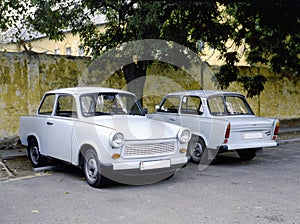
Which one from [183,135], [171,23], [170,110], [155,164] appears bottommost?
[155,164]

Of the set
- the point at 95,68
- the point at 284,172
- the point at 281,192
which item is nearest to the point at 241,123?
the point at 284,172

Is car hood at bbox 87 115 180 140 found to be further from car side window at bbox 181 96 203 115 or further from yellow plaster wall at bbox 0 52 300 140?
yellow plaster wall at bbox 0 52 300 140

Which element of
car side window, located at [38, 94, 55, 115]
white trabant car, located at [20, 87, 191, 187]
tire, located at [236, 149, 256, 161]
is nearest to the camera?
white trabant car, located at [20, 87, 191, 187]

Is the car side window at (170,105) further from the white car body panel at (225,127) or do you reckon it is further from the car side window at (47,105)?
the car side window at (47,105)

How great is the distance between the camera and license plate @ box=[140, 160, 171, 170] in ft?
21.0

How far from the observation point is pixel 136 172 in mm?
6434

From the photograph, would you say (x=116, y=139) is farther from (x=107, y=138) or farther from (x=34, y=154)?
(x=34, y=154)

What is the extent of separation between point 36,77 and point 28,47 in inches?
58.7

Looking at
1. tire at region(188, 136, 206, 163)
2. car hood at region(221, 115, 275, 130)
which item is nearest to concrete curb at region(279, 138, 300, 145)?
car hood at region(221, 115, 275, 130)

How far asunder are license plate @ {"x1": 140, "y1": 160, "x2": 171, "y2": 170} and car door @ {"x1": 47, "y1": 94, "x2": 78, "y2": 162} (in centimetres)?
163

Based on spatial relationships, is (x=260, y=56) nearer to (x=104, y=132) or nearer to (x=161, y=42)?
(x=161, y=42)

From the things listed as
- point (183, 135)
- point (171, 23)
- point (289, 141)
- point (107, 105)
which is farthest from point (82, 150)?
point (289, 141)

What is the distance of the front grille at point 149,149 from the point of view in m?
6.42

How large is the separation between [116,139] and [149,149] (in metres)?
0.64
